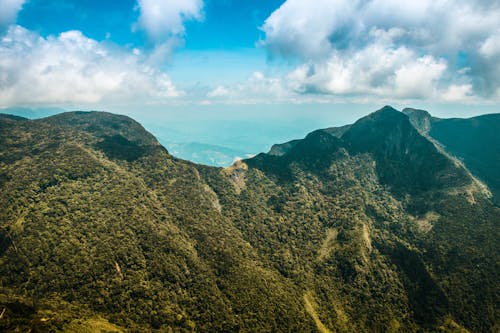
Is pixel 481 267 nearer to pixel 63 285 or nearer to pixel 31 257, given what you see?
pixel 63 285

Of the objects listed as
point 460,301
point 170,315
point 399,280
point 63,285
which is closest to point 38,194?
point 63,285

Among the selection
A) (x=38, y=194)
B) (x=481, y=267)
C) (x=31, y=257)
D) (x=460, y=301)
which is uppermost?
(x=38, y=194)

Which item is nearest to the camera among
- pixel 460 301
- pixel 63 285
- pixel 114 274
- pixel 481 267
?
pixel 63 285

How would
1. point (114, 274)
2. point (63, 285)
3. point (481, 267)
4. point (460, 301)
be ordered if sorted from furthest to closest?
point (481, 267) → point (460, 301) → point (114, 274) → point (63, 285)

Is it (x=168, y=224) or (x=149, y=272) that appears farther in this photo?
(x=168, y=224)

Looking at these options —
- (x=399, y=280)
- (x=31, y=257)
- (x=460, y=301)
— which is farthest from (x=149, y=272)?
(x=460, y=301)

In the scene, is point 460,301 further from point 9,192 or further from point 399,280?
point 9,192

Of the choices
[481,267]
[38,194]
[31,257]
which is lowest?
[481,267]

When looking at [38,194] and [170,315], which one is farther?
[38,194]

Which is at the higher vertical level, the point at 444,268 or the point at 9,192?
the point at 9,192
